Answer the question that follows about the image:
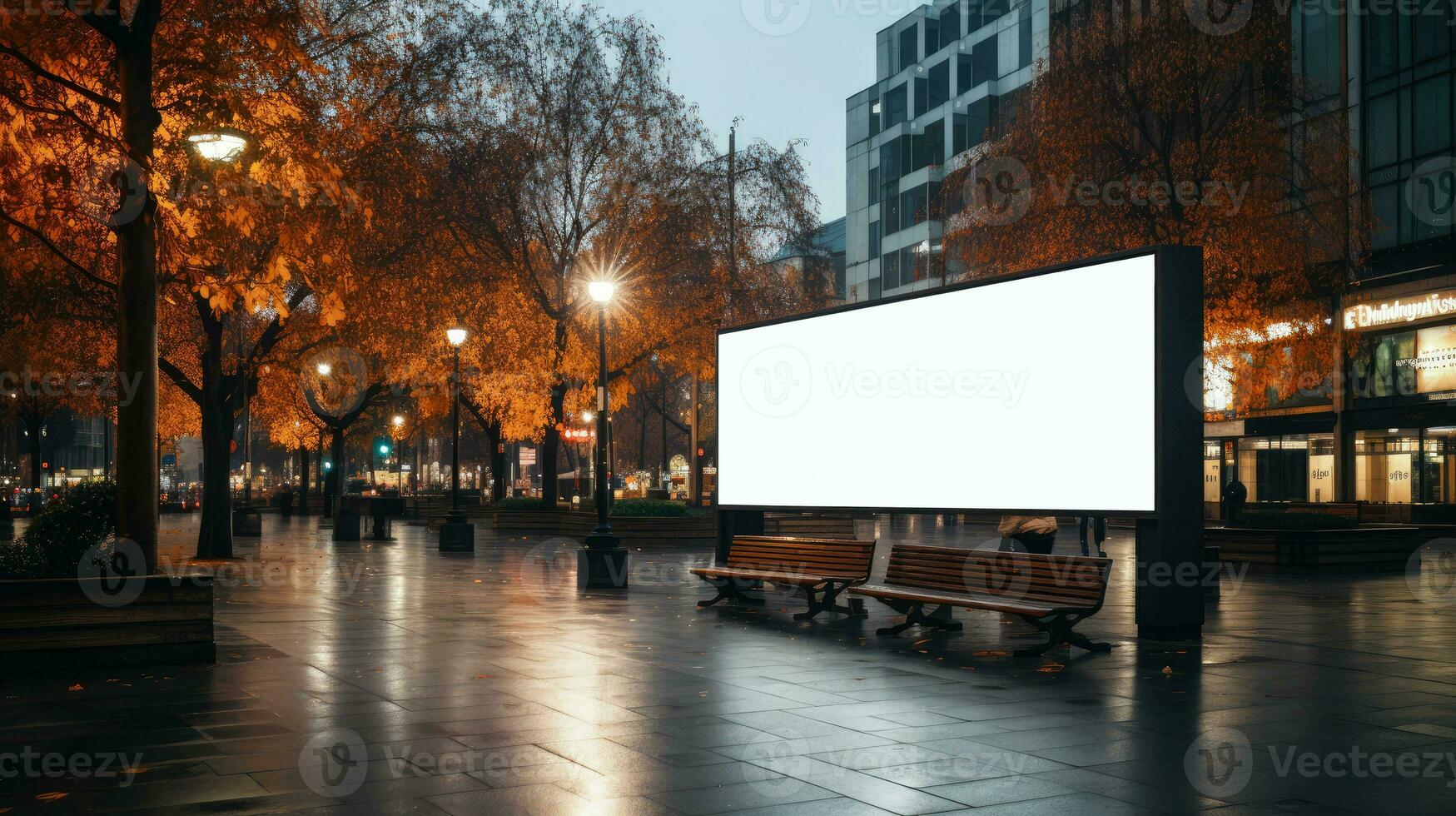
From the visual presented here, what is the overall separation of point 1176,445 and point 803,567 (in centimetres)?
509

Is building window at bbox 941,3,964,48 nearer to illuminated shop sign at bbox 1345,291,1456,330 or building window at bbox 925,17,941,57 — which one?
building window at bbox 925,17,941,57

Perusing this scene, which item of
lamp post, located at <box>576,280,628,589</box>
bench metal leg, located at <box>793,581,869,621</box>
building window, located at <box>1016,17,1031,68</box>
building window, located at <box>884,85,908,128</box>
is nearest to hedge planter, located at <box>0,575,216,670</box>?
bench metal leg, located at <box>793,581,869,621</box>

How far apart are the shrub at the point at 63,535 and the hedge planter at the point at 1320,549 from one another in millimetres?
19914

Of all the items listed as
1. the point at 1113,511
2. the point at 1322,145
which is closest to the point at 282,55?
the point at 1113,511

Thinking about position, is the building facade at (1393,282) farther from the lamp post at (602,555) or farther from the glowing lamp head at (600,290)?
the glowing lamp head at (600,290)

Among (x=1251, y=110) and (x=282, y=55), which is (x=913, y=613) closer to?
(x=282, y=55)

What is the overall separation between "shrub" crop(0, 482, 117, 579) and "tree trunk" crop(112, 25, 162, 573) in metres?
0.40

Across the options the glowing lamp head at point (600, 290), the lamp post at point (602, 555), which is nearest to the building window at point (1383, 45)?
the glowing lamp head at point (600, 290)

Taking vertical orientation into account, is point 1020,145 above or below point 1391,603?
above

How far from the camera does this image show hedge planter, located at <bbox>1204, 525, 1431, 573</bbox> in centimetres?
2334

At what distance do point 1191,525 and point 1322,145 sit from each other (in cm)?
1791

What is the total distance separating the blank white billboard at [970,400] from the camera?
12.8m

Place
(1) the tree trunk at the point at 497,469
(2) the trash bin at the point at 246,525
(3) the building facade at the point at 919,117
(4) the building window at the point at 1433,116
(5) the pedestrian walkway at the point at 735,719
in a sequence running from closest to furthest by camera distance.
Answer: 1. (5) the pedestrian walkway at the point at 735,719
2. (2) the trash bin at the point at 246,525
3. (4) the building window at the point at 1433,116
4. (1) the tree trunk at the point at 497,469
5. (3) the building facade at the point at 919,117

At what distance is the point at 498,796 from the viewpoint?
253 inches
